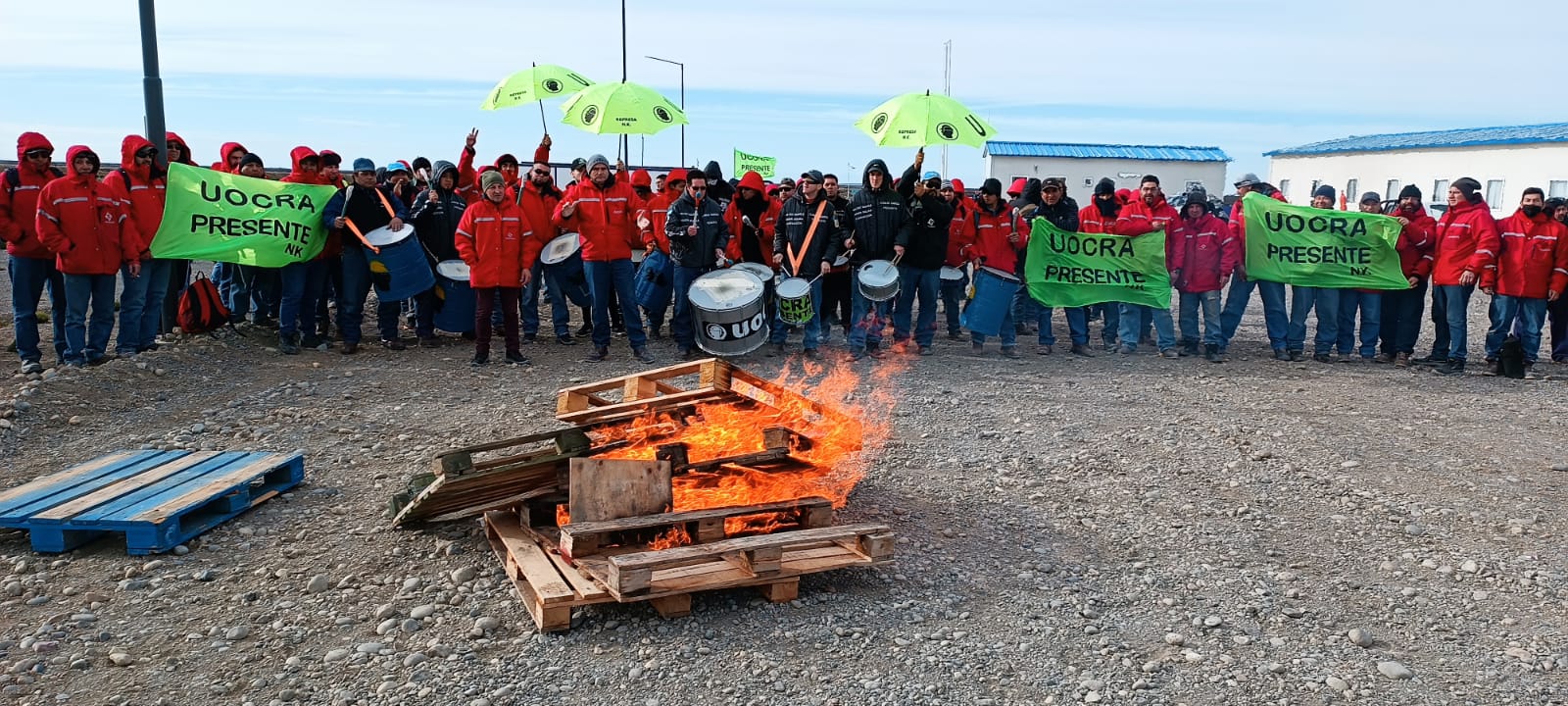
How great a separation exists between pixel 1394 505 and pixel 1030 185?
698 centimetres

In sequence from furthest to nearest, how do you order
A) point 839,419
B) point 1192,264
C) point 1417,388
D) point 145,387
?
point 1192,264 < point 1417,388 < point 145,387 < point 839,419

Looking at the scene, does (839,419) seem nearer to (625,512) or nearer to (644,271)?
(625,512)

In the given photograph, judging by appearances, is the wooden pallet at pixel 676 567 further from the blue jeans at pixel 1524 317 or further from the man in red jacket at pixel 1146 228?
the blue jeans at pixel 1524 317

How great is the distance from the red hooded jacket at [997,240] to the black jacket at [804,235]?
1.89m

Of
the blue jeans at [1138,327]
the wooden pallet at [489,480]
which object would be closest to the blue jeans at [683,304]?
the blue jeans at [1138,327]

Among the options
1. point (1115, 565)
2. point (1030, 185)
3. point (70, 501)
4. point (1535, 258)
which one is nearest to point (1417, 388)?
point (1535, 258)

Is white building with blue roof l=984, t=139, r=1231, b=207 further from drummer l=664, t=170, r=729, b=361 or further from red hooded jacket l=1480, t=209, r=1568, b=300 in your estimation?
drummer l=664, t=170, r=729, b=361

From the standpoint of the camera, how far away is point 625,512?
539cm

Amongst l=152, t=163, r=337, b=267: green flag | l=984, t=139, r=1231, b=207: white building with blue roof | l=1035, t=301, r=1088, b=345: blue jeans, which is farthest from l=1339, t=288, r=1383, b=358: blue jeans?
l=984, t=139, r=1231, b=207: white building with blue roof

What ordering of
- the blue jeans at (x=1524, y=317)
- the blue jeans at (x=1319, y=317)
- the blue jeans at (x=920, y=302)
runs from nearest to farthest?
the blue jeans at (x=1524, y=317), the blue jeans at (x=920, y=302), the blue jeans at (x=1319, y=317)

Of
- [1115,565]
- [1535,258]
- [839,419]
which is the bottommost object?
[1115,565]

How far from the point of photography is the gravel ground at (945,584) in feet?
14.4

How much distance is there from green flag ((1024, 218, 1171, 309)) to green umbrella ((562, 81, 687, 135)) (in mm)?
4271

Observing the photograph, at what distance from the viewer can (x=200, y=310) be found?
11148 mm
